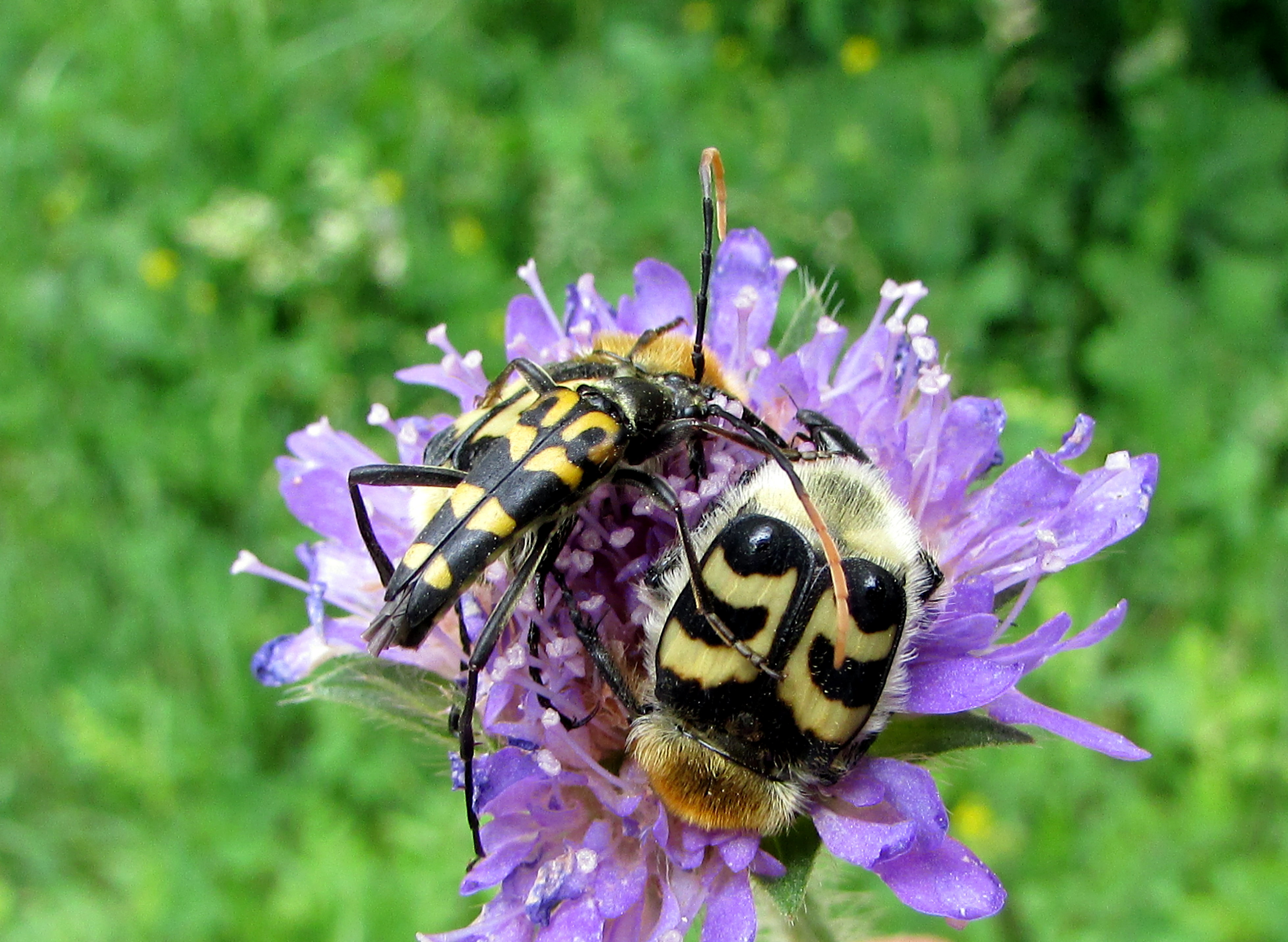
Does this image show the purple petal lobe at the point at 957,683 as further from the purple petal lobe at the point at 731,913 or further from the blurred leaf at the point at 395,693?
the blurred leaf at the point at 395,693

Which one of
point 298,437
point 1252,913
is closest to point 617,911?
point 298,437

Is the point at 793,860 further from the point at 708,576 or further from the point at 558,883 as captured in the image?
the point at 708,576

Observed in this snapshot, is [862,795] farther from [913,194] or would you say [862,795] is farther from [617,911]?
[913,194]

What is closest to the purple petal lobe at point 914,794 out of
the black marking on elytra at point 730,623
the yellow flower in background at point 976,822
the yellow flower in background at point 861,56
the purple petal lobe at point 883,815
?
the purple petal lobe at point 883,815

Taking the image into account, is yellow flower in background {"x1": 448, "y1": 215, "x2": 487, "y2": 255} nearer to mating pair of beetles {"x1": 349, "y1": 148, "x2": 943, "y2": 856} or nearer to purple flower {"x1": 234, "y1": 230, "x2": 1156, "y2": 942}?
purple flower {"x1": 234, "y1": 230, "x2": 1156, "y2": 942}

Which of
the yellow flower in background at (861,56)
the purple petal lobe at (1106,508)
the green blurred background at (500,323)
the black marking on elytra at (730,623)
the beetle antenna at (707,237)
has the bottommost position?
the green blurred background at (500,323)

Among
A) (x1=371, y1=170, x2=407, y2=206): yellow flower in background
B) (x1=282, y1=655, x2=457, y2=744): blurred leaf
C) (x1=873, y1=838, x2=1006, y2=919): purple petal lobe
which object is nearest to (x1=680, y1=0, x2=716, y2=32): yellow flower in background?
(x1=371, y1=170, x2=407, y2=206): yellow flower in background
